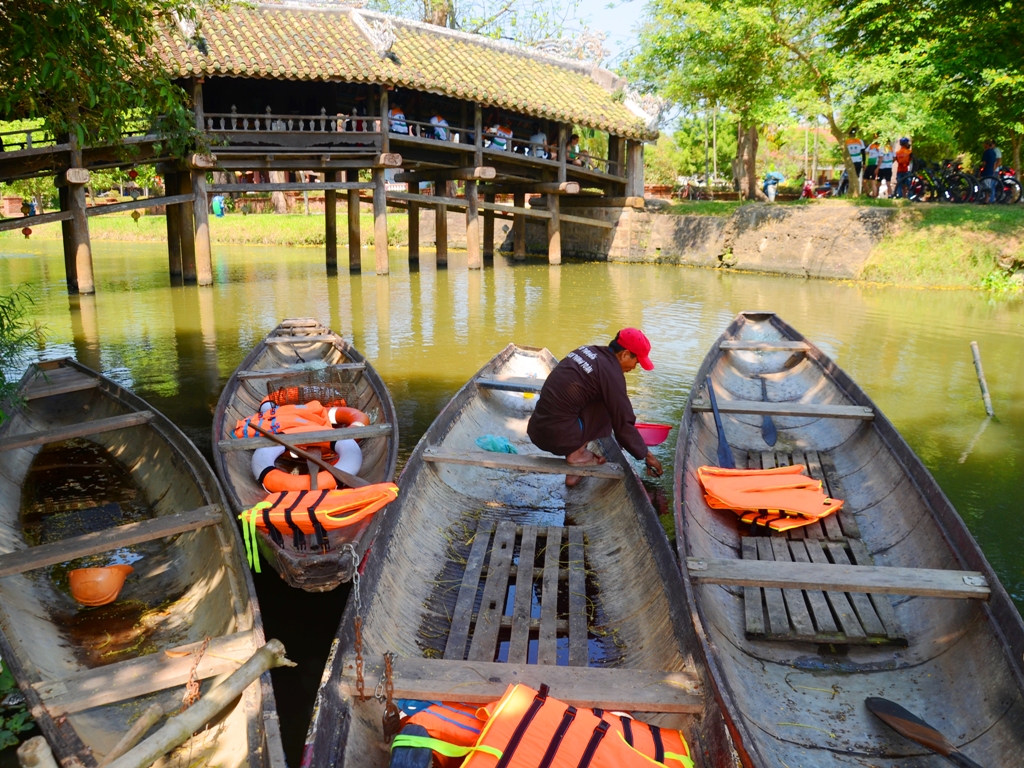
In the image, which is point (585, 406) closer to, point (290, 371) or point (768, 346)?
point (290, 371)

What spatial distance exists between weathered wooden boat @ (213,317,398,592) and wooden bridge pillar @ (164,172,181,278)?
28.1 ft

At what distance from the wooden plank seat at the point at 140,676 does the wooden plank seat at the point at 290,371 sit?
3.96 meters

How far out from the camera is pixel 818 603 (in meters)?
3.86

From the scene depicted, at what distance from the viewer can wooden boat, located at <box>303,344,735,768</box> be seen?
277 centimetres

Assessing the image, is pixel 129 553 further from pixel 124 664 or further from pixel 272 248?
pixel 272 248

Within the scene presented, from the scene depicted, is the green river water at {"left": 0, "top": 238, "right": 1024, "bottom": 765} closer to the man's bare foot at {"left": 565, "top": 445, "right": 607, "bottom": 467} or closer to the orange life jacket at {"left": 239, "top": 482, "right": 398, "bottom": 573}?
the orange life jacket at {"left": 239, "top": 482, "right": 398, "bottom": 573}

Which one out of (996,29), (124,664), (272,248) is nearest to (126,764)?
(124,664)

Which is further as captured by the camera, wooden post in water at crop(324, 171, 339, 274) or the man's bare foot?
wooden post in water at crop(324, 171, 339, 274)

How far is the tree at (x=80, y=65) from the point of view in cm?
428

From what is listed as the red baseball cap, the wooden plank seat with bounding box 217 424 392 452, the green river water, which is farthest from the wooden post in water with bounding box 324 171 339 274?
the red baseball cap

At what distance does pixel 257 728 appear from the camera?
2.67 m

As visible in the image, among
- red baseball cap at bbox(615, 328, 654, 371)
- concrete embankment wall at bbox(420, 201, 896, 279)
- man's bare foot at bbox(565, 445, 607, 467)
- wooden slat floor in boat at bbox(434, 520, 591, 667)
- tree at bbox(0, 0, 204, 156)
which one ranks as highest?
tree at bbox(0, 0, 204, 156)

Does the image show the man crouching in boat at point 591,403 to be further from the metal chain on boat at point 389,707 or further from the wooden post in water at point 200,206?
the wooden post in water at point 200,206

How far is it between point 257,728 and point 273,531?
1.41m
